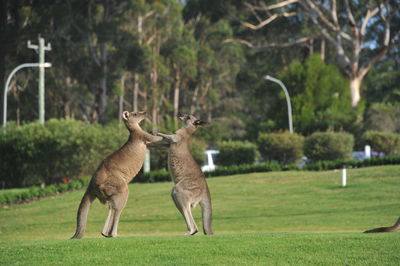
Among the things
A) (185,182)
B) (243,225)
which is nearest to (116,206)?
(185,182)

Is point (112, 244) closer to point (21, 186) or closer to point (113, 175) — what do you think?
point (113, 175)

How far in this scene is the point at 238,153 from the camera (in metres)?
46.4

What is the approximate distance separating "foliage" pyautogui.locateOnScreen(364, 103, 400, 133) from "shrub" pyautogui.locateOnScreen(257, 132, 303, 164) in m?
14.8

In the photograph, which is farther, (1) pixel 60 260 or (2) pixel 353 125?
(2) pixel 353 125

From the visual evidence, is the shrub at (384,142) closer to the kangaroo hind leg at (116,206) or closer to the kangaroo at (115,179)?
the kangaroo at (115,179)

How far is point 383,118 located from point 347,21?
938 cm

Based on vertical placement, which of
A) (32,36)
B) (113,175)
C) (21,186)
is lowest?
(21,186)

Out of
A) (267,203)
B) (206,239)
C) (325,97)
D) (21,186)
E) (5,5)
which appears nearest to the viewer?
(206,239)

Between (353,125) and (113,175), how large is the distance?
48.8 metres

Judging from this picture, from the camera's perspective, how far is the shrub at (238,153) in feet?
152

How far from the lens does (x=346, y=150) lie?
4594 cm

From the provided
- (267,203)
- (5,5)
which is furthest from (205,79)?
(267,203)

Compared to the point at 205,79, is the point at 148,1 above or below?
above

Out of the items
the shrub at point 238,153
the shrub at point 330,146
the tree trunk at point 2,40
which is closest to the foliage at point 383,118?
the shrub at point 330,146
